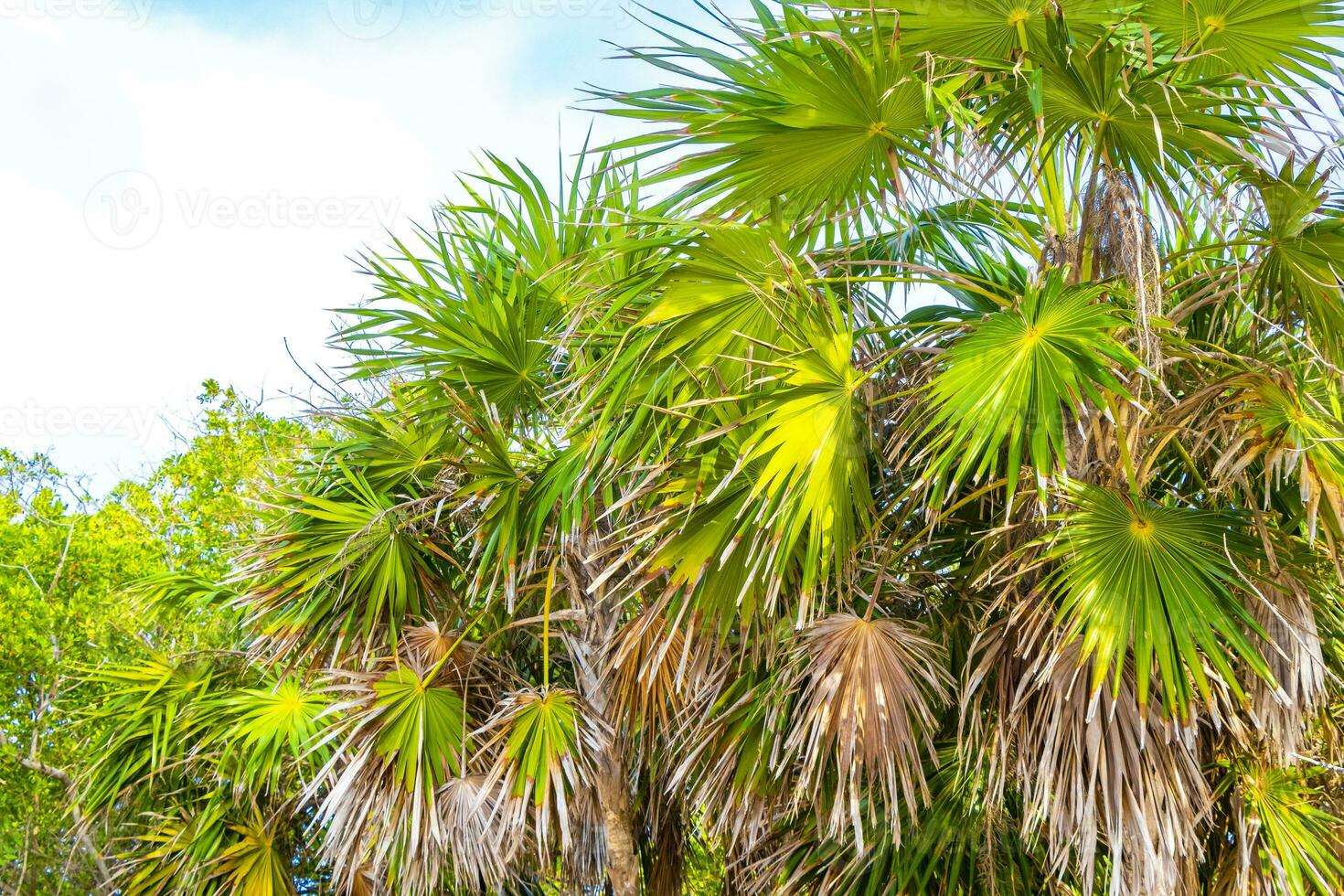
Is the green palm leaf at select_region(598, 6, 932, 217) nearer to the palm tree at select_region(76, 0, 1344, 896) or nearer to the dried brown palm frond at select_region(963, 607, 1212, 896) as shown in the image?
the palm tree at select_region(76, 0, 1344, 896)

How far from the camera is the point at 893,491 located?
4.76m

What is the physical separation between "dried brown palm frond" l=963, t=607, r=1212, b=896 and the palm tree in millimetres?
17

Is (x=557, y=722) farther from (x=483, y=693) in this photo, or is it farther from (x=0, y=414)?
(x=0, y=414)

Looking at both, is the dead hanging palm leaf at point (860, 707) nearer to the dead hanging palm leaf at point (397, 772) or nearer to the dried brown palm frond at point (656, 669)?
the dried brown palm frond at point (656, 669)

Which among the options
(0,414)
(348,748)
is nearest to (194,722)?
(348,748)

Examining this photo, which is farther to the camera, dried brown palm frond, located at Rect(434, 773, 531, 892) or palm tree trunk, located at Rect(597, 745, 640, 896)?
palm tree trunk, located at Rect(597, 745, 640, 896)

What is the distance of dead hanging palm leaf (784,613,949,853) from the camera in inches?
150

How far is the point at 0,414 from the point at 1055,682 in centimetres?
1458

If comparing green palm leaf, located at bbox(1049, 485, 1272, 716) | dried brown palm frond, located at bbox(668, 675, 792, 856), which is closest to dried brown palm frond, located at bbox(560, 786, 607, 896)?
dried brown palm frond, located at bbox(668, 675, 792, 856)

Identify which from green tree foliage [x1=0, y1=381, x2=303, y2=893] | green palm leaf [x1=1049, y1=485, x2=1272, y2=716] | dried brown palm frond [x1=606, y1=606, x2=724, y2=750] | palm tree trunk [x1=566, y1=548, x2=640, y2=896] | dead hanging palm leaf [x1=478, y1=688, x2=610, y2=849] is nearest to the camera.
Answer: green palm leaf [x1=1049, y1=485, x2=1272, y2=716]

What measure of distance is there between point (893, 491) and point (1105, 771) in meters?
1.58

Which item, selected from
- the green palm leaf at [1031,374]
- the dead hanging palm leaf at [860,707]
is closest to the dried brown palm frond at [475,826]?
the dead hanging palm leaf at [860,707]

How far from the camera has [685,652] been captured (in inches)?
164

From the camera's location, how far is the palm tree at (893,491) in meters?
3.54
